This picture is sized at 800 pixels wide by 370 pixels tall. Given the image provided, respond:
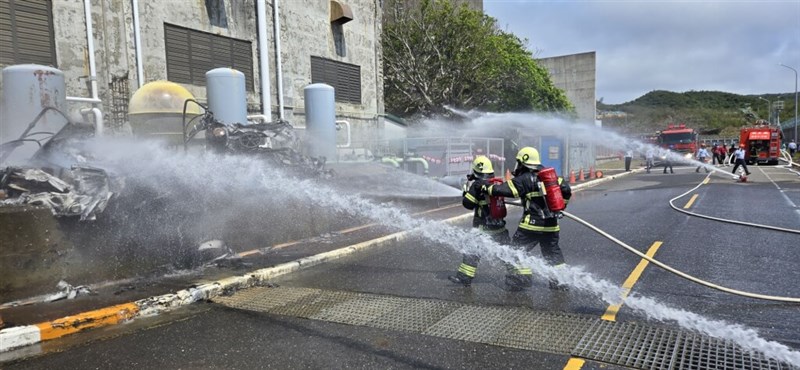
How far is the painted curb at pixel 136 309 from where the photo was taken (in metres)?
4.46

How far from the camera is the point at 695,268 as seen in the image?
643 cm

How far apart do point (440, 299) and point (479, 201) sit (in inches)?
49.5

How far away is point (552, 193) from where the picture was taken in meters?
5.50

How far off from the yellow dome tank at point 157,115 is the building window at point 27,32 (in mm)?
2669

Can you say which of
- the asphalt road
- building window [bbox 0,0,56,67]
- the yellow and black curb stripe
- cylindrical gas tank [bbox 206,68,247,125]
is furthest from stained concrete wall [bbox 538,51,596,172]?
the yellow and black curb stripe

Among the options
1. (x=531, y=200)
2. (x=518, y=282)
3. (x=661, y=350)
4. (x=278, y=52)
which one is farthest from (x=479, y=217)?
(x=278, y=52)

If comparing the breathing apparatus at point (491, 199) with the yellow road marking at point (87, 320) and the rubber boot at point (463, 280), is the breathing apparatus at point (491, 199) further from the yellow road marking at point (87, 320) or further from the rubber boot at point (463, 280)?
the yellow road marking at point (87, 320)

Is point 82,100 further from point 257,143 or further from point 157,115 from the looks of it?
point 257,143

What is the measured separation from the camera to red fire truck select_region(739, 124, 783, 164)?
3447 cm

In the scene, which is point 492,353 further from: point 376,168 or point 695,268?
point 376,168

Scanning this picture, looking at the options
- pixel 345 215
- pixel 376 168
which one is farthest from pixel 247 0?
pixel 345 215

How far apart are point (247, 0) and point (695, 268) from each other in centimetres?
1385

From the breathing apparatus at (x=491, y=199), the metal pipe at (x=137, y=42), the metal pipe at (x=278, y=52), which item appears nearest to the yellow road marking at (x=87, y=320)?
the breathing apparatus at (x=491, y=199)

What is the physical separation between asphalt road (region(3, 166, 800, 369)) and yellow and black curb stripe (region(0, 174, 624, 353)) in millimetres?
156
